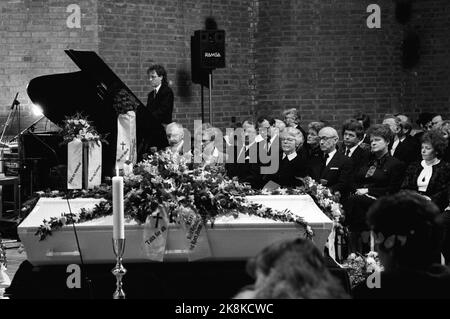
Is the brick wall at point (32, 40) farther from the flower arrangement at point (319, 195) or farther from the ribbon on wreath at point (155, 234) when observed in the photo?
the ribbon on wreath at point (155, 234)

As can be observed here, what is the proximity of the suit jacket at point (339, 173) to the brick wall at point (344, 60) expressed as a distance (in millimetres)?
4912

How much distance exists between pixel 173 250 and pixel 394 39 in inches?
351

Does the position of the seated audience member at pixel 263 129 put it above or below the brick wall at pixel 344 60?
below

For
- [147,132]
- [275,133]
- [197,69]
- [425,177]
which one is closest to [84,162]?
[147,132]

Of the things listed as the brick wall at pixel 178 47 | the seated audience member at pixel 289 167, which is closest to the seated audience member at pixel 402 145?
the seated audience member at pixel 289 167

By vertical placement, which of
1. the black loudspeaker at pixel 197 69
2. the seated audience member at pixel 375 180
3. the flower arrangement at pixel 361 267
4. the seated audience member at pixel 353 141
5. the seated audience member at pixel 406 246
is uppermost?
the black loudspeaker at pixel 197 69

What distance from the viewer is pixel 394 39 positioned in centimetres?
1266

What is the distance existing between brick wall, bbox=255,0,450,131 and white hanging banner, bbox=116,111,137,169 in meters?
4.33

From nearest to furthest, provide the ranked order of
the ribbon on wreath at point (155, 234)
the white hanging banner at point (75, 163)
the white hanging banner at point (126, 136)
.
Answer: the ribbon on wreath at point (155, 234) < the white hanging banner at point (75, 163) < the white hanging banner at point (126, 136)

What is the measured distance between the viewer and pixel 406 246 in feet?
8.01

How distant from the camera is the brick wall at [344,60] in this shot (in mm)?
12445

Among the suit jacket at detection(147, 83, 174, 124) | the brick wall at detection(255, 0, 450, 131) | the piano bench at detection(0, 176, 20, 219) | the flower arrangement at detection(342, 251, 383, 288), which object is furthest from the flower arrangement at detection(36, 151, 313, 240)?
the brick wall at detection(255, 0, 450, 131)
